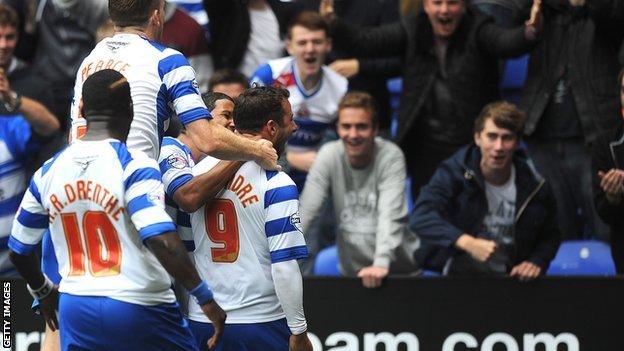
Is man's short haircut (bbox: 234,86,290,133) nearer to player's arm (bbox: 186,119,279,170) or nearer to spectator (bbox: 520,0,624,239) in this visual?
player's arm (bbox: 186,119,279,170)

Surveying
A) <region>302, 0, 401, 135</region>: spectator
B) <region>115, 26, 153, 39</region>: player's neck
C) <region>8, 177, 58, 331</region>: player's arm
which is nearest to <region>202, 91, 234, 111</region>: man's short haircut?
<region>115, 26, 153, 39</region>: player's neck

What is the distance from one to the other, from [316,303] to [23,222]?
9.83ft

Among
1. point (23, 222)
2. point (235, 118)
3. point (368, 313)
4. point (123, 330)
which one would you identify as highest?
point (235, 118)

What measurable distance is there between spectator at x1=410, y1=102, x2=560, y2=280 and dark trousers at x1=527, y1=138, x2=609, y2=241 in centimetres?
54

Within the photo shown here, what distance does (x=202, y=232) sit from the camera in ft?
21.5

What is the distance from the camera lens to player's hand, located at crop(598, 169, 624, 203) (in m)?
8.54

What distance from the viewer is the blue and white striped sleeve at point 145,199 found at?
18.7 ft

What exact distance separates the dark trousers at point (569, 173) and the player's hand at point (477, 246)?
1048mm

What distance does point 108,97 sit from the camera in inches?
231

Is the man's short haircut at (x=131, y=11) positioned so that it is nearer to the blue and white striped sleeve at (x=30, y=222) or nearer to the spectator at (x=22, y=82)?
the blue and white striped sleeve at (x=30, y=222)

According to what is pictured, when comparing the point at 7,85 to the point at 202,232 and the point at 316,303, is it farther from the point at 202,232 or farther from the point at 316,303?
the point at 202,232

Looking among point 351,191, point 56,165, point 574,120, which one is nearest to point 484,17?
point 574,120

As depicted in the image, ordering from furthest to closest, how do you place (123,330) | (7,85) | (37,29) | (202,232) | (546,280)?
(37,29) < (7,85) < (546,280) < (202,232) < (123,330)

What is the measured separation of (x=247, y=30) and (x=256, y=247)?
4173mm
